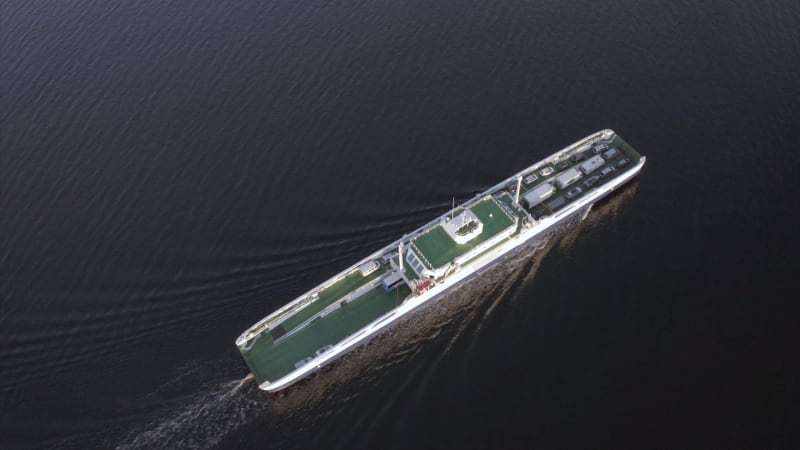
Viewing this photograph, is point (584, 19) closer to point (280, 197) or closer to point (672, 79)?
point (672, 79)

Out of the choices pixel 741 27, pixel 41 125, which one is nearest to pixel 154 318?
A: pixel 41 125

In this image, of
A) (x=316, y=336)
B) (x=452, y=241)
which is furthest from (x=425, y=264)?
(x=316, y=336)

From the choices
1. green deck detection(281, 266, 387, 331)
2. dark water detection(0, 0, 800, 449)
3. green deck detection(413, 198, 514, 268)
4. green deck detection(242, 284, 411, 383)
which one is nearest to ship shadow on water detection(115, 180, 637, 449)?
dark water detection(0, 0, 800, 449)

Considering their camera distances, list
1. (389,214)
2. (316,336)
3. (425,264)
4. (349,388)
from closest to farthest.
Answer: (349,388), (316,336), (425,264), (389,214)

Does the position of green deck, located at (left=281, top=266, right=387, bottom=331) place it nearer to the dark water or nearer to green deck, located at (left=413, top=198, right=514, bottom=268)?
the dark water

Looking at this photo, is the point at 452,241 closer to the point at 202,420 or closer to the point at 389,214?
the point at 389,214

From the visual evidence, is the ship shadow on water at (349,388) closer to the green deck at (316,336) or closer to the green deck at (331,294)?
the green deck at (316,336)

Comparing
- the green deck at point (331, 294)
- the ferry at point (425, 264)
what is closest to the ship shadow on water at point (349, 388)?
the ferry at point (425, 264)
